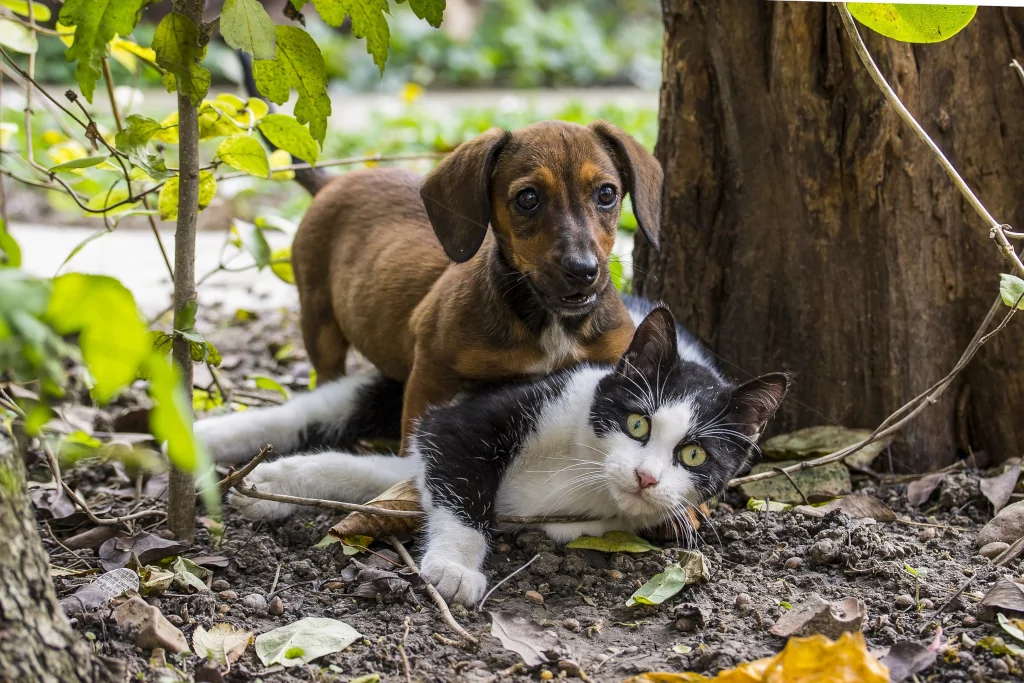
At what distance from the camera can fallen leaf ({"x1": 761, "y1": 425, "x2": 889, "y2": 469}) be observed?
3422mm

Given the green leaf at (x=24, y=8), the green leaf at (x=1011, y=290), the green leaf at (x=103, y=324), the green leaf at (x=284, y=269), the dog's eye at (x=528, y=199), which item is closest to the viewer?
the green leaf at (x=103, y=324)

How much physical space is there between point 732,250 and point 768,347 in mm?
388

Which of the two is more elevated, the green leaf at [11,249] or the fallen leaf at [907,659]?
the green leaf at [11,249]

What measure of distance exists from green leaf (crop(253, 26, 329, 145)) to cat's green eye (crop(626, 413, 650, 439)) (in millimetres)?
1207

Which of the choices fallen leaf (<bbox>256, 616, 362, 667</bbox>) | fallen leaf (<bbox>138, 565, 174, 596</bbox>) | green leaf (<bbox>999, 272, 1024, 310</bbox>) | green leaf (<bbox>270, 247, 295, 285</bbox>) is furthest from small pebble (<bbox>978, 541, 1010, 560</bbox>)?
green leaf (<bbox>270, 247, 295, 285</bbox>)

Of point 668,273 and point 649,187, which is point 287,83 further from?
point 668,273

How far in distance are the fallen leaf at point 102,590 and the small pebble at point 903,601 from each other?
194 centimetres

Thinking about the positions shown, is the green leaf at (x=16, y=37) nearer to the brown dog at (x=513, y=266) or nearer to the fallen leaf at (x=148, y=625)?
the brown dog at (x=513, y=266)

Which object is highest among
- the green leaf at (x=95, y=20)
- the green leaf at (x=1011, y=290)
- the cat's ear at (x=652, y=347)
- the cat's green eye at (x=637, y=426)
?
the green leaf at (x=95, y=20)

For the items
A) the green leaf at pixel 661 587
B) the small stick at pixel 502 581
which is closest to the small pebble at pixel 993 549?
the green leaf at pixel 661 587

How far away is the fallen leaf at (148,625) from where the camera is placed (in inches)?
86.1

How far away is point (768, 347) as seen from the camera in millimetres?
3609

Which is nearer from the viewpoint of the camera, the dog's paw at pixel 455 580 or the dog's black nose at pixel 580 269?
the dog's paw at pixel 455 580

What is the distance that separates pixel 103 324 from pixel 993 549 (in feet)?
8.40
